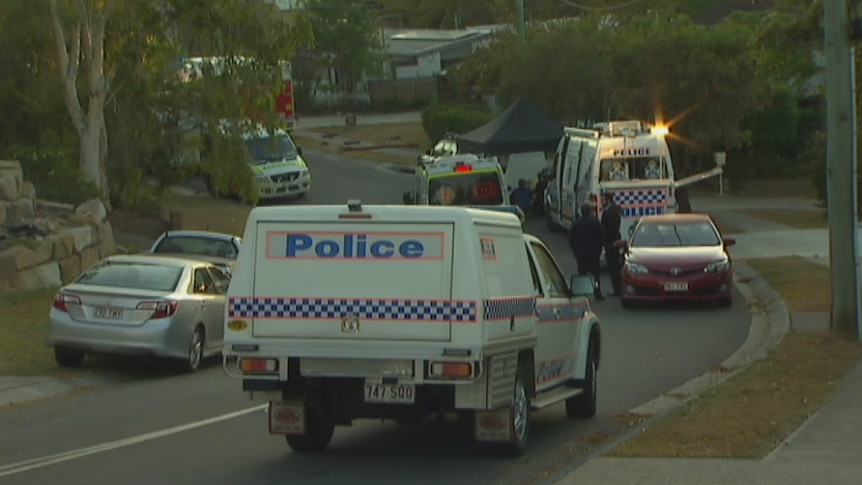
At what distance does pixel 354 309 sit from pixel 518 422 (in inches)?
67.0

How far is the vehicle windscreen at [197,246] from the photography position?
24.8 m

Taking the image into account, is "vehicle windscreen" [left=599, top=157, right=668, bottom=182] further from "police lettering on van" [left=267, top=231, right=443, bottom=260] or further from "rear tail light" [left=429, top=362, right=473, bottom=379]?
"rear tail light" [left=429, top=362, right=473, bottom=379]

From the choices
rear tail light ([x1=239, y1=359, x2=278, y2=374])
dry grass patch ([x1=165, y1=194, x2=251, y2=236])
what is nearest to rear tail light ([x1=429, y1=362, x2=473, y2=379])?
rear tail light ([x1=239, y1=359, x2=278, y2=374])

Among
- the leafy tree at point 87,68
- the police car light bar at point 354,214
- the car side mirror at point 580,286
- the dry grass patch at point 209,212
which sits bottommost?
the dry grass patch at point 209,212

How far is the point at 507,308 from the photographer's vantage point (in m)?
11.9

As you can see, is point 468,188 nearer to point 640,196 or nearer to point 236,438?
point 640,196

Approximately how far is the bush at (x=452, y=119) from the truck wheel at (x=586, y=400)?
1628 inches

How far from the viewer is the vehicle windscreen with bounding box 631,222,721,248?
26578 millimetres

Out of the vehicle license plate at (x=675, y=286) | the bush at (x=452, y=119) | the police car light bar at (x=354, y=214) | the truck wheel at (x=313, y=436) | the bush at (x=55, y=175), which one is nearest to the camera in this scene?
the police car light bar at (x=354, y=214)

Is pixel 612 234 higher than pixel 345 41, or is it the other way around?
pixel 345 41

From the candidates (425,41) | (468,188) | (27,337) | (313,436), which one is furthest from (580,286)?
(425,41)

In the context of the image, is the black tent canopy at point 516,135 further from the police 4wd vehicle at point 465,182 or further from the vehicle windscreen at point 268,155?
the vehicle windscreen at point 268,155

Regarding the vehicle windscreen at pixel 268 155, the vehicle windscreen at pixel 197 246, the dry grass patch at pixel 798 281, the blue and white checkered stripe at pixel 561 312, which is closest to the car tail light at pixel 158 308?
the vehicle windscreen at pixel 197 246

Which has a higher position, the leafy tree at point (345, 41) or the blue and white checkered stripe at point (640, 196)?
the leafy tree at point (345, 41)
